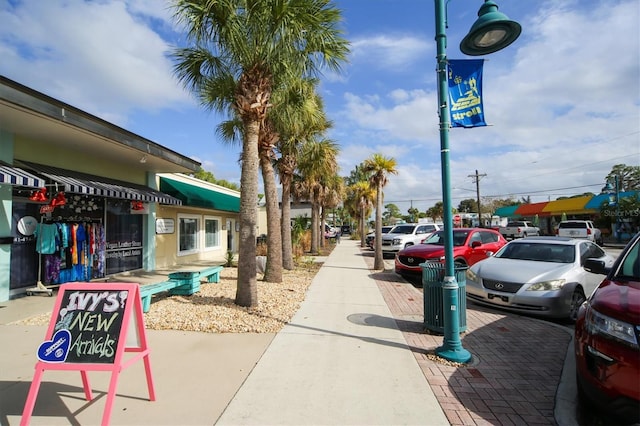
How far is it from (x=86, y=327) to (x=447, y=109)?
4.76m

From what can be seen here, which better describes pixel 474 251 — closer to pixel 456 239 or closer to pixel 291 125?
pixel 456 239

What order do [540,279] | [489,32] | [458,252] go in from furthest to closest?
1. [458,252]
2. [540,279]
3. [489,32]

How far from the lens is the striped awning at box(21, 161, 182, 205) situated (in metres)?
7.59

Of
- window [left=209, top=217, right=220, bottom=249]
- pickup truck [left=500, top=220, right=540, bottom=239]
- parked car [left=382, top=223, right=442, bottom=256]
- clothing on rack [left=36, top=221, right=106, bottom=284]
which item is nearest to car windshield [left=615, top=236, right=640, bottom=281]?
clothing on rack [left=36, top=221, right=106, bottom=284]

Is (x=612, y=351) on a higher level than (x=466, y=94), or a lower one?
lower

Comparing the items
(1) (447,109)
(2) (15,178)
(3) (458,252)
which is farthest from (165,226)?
(1) (447,109)

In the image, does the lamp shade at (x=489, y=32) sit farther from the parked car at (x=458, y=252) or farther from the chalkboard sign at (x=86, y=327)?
the parked car at (x=458, y=252)

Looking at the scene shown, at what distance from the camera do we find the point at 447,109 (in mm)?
4664

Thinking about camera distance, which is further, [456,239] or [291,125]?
[456,239]

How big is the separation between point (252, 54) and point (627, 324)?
656cm

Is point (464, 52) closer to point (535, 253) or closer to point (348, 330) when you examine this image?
point (348, 330)

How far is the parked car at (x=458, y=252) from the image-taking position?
10.3 m

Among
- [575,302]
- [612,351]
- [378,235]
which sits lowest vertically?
[575,302]

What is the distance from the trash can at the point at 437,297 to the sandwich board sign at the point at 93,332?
397 centimetres
